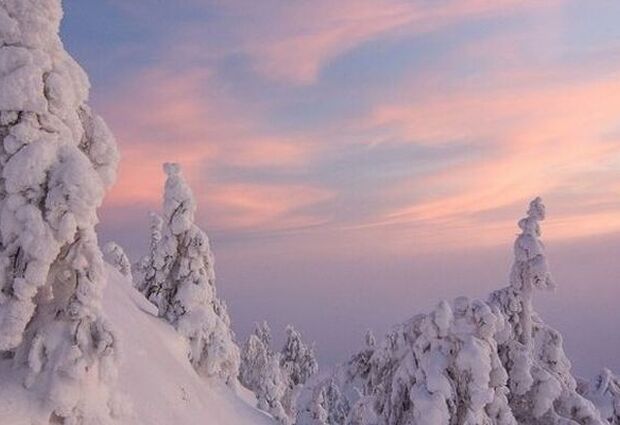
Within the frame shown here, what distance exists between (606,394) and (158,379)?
49.5 ft

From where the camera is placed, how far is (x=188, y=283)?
26156 mm

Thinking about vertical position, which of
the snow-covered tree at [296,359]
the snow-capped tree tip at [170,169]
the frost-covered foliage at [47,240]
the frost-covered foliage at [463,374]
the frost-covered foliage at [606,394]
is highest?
the snow-capped tree tip at [170,169]

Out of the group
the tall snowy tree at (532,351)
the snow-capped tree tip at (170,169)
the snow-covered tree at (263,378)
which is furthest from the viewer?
the snow-covered tree at (263,378)

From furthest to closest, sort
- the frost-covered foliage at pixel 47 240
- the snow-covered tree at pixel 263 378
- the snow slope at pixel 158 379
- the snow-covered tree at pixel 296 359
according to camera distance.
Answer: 1. the snow-covered tree at pixel 296 359
2. the snow-covered tree at pixel 263 378
3. the snow slope at pixel 158 379
4. the frost-covered foliage at pixel 47 240

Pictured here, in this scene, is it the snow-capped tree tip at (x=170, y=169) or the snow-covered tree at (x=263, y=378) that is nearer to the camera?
the snow-capped tree tip at (x=170, y=169)

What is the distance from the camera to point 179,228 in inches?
1049

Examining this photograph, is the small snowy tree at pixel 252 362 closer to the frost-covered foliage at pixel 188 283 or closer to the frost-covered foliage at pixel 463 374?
the frost-covered foliage at pixel 188 283

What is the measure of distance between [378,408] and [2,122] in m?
12.0

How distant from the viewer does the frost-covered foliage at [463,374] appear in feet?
56.0

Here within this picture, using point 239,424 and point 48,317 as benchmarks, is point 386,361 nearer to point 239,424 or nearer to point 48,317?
point 239,424

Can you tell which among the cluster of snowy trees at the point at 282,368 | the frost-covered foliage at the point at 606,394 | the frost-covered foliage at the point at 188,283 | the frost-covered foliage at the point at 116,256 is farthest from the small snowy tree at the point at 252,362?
the frost-covered foliage at the point at 606,394

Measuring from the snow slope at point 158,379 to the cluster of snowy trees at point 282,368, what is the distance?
3200 centimetres

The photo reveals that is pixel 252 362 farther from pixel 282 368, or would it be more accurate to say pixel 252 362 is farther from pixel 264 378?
pixel 264 378

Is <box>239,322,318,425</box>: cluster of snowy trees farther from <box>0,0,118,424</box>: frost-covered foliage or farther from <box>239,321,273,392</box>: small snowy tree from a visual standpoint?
<box>0,0,118,424</box>: frost-covered foliage
